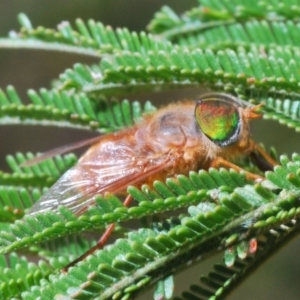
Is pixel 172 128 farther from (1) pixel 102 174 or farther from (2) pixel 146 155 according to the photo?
(1) pixel 102 174

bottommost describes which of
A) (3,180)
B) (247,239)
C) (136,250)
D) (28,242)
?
(247,239)

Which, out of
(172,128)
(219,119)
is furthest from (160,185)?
(172,128)

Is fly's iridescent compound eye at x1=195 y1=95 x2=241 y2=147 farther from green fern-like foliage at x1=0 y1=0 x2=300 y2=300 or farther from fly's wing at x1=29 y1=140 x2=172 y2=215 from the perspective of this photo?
fly's wing at x1=29 y1=140 x2=172 y2=215

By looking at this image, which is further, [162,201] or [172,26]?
[172,26]

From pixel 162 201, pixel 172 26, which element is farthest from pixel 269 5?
pixel 162 201

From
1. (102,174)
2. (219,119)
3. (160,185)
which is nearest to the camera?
(160,185)

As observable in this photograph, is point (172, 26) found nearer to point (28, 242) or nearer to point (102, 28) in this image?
point (102, 28)
